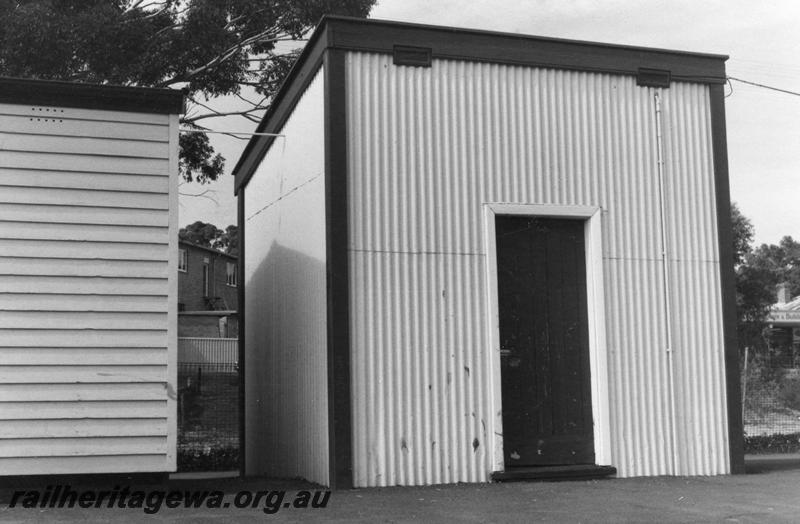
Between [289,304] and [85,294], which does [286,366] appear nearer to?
[289,304]

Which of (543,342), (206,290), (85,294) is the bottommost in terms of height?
(543,342)

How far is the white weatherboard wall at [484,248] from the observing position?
8625mm

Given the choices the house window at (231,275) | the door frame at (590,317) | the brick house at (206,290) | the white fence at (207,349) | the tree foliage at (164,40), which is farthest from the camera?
the house window at (231,275)

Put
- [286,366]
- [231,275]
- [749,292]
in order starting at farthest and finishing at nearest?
[231,275], [749,292], [286,366]

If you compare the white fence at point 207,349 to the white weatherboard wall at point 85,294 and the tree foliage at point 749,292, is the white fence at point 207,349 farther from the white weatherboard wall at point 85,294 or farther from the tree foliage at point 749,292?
the white weatherboard wall at point 85,294

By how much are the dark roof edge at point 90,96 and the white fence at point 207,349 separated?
21.5 m

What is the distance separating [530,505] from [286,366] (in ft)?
14.0

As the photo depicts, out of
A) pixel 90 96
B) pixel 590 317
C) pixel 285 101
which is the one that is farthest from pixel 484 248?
pixel 90 96

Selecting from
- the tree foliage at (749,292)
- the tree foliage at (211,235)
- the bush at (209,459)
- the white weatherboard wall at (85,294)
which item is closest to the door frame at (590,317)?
the white weatherboard wall at (85,294)

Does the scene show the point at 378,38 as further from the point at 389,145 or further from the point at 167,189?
the point at 167,189

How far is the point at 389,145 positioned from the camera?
8.91 metres

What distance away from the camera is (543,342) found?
9.25m

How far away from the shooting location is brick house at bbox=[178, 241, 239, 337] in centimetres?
4056

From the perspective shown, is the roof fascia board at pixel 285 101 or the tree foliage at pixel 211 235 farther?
the tree foliage at pixel 211 235
